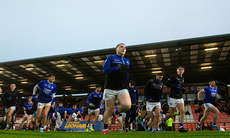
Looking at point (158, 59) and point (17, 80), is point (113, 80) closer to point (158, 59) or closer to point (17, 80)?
point (158, 59)

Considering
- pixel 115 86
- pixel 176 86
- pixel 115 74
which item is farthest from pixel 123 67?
pixel 176 86

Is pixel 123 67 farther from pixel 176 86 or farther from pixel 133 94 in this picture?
pixel 133 94

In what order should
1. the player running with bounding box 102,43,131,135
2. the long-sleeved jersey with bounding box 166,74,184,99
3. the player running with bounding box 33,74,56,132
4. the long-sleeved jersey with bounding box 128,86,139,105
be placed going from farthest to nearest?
1. the long-sleeved jersey with bounding box 128,86,139,105
2. the player running with bounding box 33,74,56,132
3. the long-sleeved jersey with bounding box 166,74,184,99
4. the player running with bounding box 102,43,131,135

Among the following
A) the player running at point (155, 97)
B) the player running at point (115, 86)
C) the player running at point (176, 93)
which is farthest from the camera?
the player running at point (155, 97)

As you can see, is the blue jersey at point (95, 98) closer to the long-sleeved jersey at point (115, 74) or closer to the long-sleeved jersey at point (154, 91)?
the long-sleeved jersey at point (154, 91)

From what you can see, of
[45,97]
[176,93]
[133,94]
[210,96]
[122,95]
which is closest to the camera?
[122,95]

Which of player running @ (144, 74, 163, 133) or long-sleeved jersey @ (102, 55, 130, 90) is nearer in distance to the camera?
long-sleeved jersey @ (102, 55, 130, 90)

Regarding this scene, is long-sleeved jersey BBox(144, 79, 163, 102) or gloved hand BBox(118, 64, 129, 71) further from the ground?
gloved hand BBox(118, 64, 129, 71)

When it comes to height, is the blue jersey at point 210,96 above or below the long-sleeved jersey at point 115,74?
below

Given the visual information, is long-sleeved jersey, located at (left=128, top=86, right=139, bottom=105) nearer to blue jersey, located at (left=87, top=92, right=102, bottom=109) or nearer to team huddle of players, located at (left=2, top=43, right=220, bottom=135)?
team huddle of players, located at (left=2, top=43, right=220, bottom=135)

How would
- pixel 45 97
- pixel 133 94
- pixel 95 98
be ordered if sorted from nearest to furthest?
1. pixel 45 97
2. pixel 133 94
3. pixel 95 98

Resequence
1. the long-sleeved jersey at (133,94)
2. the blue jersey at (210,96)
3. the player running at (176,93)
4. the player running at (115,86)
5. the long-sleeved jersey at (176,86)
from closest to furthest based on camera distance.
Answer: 1. the player running at (115,86)
2. the player running at (176,93)
3. the long-sleeved jersey at (176,86)
4. the blue jersey at (210,96)
5. the long-sleeved jersey at (133,94)

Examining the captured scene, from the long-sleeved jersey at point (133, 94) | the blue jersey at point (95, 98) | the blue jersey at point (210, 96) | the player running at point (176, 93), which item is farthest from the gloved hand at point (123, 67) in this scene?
the blue jersey at point (95, 98)

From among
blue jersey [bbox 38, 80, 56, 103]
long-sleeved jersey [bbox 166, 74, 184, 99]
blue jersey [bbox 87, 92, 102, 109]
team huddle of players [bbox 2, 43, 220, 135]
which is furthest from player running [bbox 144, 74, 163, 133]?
blue jersey [bbox 38, 80, 56, 103]
